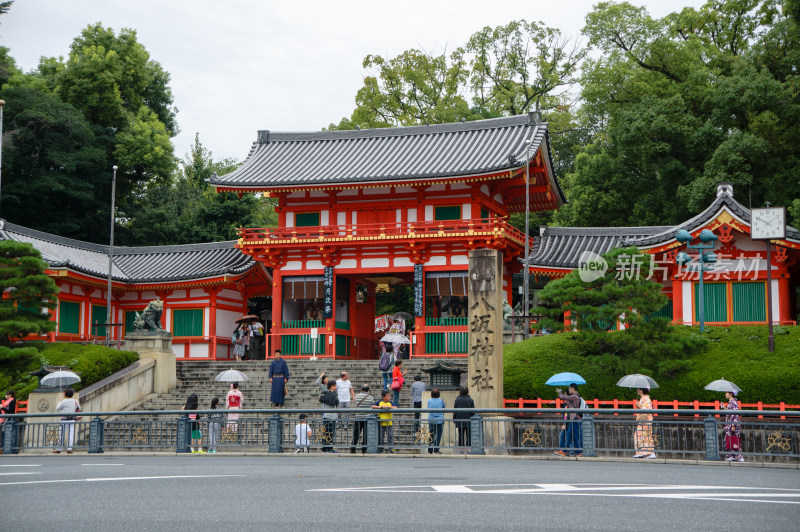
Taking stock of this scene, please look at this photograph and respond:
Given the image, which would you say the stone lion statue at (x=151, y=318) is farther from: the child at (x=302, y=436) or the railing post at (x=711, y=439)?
the railing post at (x=711, y=439)

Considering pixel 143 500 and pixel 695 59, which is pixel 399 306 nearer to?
pixel 695 59

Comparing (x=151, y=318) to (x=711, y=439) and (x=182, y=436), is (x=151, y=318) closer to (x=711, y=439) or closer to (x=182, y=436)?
(x=182, y=436)

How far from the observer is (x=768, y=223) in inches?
973

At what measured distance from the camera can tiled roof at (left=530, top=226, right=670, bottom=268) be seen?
3334 cm

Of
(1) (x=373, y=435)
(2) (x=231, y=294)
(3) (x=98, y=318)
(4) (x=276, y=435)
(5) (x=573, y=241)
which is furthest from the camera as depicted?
→ (2) (x=231, y=294)

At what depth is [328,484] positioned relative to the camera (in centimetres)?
1079

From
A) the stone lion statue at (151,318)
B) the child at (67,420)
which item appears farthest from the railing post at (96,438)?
the stone lion statue at (151,318)

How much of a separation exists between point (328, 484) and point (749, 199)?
30.2m

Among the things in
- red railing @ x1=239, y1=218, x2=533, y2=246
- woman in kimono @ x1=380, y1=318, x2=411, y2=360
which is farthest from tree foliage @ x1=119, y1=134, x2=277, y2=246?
woman in kimono @ x1=380, y1=318, x2=411, y2=360

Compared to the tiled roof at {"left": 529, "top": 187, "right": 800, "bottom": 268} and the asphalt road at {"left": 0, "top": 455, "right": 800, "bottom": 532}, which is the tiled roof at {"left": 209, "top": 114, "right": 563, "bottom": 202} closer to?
the tiled roof at {"left": 529, "top": 187, "right": 800, "bottom": 268}

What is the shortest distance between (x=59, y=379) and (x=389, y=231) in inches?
591

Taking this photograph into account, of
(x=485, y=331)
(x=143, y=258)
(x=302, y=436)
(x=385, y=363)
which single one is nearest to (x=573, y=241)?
(x=385, y=363)

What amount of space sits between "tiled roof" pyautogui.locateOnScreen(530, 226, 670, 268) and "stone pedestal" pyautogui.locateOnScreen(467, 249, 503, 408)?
44.4ft

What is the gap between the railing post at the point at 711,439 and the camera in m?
16.2
